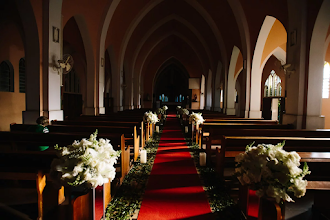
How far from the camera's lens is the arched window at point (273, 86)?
16562 millimetres

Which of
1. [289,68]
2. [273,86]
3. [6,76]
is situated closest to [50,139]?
[289,68]

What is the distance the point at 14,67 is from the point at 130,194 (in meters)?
8.86

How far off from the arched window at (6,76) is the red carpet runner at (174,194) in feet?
25.3

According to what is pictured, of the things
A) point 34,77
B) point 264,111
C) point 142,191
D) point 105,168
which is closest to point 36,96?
point 34,77

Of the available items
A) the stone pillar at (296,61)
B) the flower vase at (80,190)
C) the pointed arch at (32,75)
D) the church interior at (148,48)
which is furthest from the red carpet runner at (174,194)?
the pointed arch at (32,75)

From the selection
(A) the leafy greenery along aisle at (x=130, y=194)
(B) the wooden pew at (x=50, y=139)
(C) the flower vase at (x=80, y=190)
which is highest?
(B) the wooden pew at (x=50, y=139)

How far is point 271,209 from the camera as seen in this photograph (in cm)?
185

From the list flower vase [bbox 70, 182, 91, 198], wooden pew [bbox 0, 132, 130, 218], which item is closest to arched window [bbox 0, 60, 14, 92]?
wooden pew [bbox 0, 132, 130, 218]

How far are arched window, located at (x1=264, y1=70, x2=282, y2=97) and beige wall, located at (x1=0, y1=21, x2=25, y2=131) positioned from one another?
16.2 meters

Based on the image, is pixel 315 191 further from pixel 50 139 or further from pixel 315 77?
pixel 315 77

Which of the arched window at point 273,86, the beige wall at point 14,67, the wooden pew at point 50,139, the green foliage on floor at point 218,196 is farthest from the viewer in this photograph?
the arched window at point 273,86

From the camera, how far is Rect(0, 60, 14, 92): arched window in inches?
352

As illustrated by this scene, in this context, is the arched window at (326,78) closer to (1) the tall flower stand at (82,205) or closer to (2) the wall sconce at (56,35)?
(2) the wall sconce at (56,35)

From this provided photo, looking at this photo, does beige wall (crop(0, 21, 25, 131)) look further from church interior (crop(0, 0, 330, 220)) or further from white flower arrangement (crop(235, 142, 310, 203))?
white flower arrangement (crop(235, 142, 310, 203))
